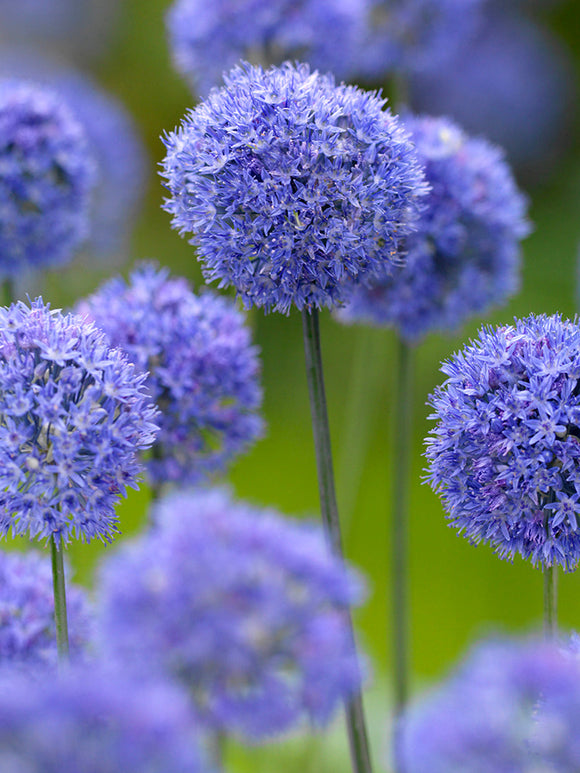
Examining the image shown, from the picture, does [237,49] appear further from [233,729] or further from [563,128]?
[563,128]

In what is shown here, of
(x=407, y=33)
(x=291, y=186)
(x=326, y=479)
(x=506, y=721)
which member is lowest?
(x=506, y=721)

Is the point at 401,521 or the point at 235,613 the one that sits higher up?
the point at 401,521

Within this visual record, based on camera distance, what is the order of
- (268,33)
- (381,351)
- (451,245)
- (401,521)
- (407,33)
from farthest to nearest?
(381,351)
(407,33)
(268,33)
(401,521)
(451,245)

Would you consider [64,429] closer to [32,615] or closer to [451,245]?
[32,615]

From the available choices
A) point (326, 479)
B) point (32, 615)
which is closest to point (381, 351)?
point (326, 479)

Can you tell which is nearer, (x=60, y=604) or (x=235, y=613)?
(x=235, y=613)

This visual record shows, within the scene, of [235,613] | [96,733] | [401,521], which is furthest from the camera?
[401,521]

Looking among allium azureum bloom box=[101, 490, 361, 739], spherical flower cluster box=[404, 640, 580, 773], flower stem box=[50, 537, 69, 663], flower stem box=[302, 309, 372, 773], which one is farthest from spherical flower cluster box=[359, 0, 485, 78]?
spherical flower cluster box=[404, 640, 580, 773]

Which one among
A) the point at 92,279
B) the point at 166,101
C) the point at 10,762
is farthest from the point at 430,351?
the point at 10,762
